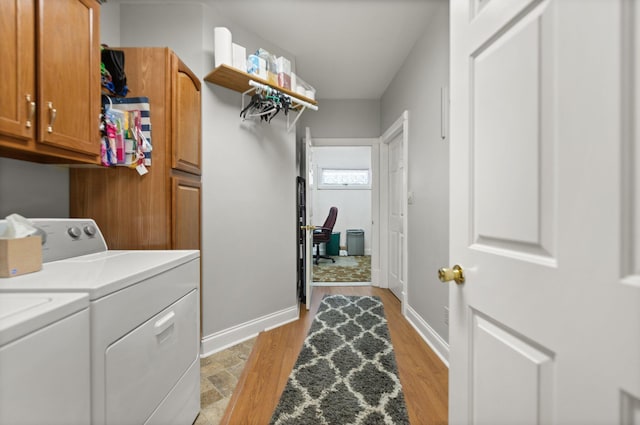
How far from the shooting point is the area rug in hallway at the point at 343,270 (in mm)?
4238

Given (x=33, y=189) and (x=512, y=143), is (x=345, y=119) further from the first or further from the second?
(x=512, y=143)

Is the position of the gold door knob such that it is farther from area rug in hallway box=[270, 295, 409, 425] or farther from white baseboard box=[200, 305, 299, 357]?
white baseboard box=[200, 305, 299, 357]

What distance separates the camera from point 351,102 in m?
3.74

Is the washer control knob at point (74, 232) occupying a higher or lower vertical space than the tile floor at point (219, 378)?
higher

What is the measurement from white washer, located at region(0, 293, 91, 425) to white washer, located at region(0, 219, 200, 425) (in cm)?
3

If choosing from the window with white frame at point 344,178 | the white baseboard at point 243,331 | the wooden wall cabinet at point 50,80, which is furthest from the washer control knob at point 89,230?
the window with white frame at point 344,178

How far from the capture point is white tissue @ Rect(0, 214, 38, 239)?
953mm

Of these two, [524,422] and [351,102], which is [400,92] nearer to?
[351,102]

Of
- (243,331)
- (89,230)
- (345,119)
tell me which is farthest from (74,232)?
(345,119)

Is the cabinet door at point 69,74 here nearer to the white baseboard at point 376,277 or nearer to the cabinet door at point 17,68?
the cabinet door at point 17,68

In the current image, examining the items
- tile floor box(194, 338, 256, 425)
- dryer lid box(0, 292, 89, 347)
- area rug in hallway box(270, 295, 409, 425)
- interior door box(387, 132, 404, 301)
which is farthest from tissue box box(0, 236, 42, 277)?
interior door box(387, 132, 404, 301)

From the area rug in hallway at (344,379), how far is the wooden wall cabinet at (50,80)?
1599mm

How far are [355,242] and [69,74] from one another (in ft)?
18.7

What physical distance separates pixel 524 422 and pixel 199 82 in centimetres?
238
